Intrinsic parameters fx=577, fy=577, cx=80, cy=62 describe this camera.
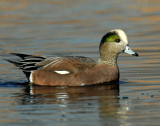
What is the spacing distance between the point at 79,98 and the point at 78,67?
1322 millimetres

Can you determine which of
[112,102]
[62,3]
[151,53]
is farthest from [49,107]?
[62,3]

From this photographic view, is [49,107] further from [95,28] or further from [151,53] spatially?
[95,28]

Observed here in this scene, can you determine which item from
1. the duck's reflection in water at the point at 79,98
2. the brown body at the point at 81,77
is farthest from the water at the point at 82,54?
the brown body at the point at 81,77

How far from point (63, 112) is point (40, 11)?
10.9 meters

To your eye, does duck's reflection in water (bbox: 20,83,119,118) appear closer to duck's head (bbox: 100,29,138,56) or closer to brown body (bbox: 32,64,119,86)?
brown body (bbox: 32,64,119,86)

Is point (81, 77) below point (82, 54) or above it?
below

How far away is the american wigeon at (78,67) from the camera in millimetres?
9398

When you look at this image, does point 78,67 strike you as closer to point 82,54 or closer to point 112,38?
point 112,38

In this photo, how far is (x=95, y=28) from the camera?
14906 millimetres

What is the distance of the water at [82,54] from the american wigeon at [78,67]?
223mm

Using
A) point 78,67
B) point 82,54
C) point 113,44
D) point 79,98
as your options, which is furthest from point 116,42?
point 82,54

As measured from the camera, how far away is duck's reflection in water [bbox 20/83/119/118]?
7344 mm

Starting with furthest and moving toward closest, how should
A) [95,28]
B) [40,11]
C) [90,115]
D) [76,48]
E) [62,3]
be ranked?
[62,3]
[40,11]
[95,28]
[76,48]
[90,115]

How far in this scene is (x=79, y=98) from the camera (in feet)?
26.8
